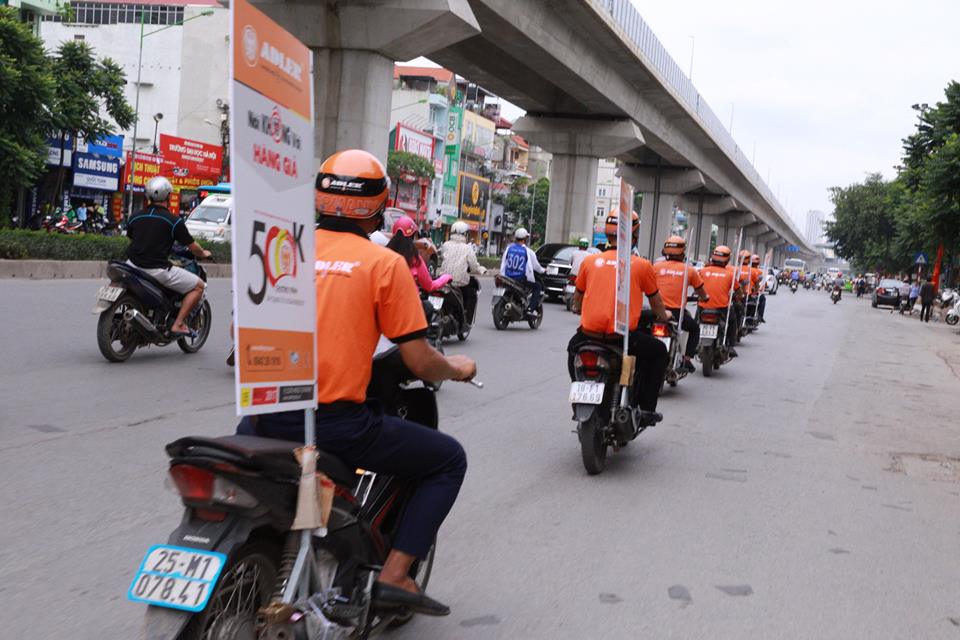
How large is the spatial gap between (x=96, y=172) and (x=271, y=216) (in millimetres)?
39842

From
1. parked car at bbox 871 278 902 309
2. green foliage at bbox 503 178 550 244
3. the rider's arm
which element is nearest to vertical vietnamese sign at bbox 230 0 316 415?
the rider's arm

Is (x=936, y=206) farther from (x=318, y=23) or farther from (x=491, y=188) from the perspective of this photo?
(x=491, y=188)

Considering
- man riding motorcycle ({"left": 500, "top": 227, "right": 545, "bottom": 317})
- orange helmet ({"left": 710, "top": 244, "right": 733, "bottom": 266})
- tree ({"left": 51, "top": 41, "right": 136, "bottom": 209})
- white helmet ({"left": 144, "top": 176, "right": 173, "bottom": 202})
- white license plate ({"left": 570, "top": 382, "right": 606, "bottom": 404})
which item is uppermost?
tree ({"left": 51, "top": 41, "right": 136, "bottom": 209})

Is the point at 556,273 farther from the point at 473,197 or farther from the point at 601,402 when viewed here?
the point at 473,197

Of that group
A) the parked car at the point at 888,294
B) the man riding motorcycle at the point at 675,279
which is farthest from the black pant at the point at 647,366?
the parked car at the point at 888,294

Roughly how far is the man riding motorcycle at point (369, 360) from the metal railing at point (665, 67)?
2399 centimetres

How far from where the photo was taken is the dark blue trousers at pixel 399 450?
10.2 ft

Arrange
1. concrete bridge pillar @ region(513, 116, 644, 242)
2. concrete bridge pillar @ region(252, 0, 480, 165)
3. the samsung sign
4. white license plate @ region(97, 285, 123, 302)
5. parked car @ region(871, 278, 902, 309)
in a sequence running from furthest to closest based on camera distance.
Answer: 1. parked car @ region(871, 278, 902, 309)
2. the samsung sign
3. concrete bridge pillar @ region(513, 116, 644, 242)
4. concrete bridge pillar @ region(252, 0, 480, 165)
5. white license plate @ region(97, 285, 123, 302)

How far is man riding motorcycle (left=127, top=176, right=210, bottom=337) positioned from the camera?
31.0 ft

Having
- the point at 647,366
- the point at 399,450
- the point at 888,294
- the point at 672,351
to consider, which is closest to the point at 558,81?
the point at 672,351

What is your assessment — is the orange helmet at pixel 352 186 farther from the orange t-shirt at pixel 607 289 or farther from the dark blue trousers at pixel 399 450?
the orange t-shirt at pixel 607 289

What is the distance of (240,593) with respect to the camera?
111 inches

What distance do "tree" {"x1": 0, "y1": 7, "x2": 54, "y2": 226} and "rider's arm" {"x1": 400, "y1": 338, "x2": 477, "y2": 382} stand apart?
25390 mm

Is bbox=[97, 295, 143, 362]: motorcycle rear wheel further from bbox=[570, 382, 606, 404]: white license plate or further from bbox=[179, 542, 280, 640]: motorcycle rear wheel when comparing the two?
bbox=[179, 542, 280, 640]: motorcycle rear wheel
